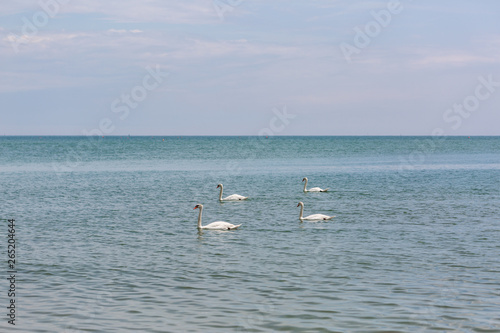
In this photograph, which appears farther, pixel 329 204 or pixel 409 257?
pixel 329 204

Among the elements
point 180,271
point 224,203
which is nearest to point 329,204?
A: point 224,203

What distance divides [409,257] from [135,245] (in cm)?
997

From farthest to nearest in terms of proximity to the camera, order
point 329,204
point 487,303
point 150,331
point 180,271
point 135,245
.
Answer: point 329,204 → point 135,245 → point 180,271 → point 487,303 → point 150,331

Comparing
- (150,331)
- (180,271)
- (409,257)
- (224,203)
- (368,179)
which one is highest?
(368,179)

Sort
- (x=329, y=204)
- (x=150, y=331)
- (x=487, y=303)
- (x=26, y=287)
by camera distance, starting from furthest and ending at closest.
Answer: (x=329, y=204), (x=26, y=287), (x=487, y=303), (x=150, y=331)

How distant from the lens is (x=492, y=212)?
101ft

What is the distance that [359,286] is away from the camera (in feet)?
51.8

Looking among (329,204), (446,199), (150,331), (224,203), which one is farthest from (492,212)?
(150,331)

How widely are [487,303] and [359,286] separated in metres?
3.24

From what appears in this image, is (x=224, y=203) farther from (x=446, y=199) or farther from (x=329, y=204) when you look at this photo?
(x=446, y=199)

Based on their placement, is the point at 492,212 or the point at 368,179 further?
the point at 368,179

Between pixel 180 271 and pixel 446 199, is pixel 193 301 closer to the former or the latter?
pixel 180 271

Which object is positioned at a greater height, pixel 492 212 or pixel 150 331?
pixel 492 212

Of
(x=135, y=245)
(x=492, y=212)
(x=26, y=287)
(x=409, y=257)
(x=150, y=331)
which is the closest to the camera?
(x=150, y=331)
